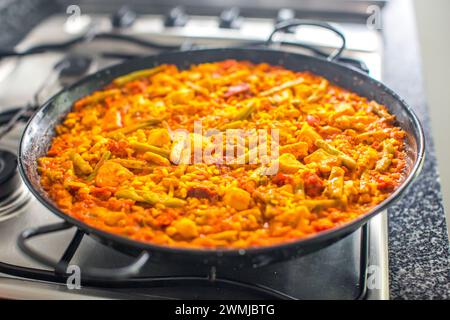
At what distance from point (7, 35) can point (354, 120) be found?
4.28 feet

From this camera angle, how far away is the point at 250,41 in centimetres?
173

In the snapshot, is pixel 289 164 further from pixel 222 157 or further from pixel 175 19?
pixel 175 19

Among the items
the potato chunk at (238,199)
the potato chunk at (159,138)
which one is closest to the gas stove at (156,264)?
the potato chunk at (238,199)

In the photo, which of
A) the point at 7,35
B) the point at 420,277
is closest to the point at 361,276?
the point at 420,277

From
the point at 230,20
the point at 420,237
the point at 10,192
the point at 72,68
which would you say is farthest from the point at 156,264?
the point at 230,20

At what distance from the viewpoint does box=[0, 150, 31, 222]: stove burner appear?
47.4 inches

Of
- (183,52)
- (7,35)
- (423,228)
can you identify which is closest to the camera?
(423,228)

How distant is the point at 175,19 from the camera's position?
6.19ft

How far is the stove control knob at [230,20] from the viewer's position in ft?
6.02

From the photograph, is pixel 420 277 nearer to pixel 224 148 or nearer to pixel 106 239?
pixel 224 148

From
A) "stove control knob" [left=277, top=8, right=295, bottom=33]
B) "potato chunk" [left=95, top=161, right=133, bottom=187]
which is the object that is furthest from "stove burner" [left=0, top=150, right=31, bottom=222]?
"stove control knob" [left=277, top=8, right=295, bottom=33]

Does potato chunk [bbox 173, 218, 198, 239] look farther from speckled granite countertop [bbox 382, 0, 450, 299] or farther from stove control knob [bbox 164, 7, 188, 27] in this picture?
stove control knob [bbox 164, 7, 188, 27]

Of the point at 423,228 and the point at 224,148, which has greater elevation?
the point at 224,148

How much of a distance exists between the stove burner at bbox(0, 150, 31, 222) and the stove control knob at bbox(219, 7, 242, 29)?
34.9 inches
